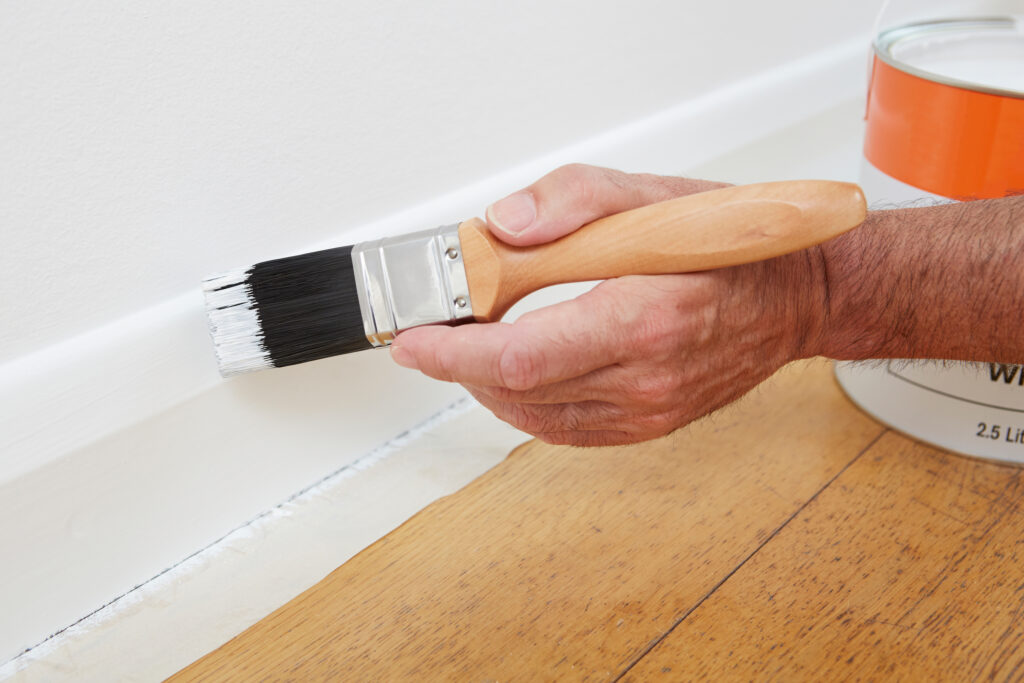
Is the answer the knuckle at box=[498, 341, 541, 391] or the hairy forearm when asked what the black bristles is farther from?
the hairy forearm

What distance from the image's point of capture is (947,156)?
1.97ft

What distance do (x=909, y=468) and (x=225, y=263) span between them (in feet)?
1.74

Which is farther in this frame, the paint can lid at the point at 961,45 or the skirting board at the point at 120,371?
the paint can lid at the point at 961,45

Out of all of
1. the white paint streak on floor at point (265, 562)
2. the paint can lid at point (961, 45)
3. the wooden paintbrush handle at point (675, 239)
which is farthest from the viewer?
the paint can lid at point (961, 45)

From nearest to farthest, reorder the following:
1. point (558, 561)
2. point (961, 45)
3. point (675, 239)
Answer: point (675, 239)
point (558, 561)
point (961, 45)

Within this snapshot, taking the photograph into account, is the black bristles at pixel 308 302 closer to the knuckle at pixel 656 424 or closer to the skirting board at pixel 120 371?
the skirting board at pixel 120 371

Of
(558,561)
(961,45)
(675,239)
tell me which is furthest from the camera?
(961,45)

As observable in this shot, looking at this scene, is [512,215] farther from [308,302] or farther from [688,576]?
[688,576]

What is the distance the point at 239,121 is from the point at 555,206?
8.6 inches

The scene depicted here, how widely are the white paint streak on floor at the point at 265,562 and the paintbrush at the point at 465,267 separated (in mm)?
148

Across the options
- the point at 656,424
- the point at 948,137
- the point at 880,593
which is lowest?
the point at 880,593

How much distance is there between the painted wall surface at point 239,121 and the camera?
463mm

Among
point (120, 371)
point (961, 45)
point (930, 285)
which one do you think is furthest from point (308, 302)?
point (961, 45)

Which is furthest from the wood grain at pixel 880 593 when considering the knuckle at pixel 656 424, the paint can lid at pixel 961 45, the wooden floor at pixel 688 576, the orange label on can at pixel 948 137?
the paint can lid at pixel 961 45
